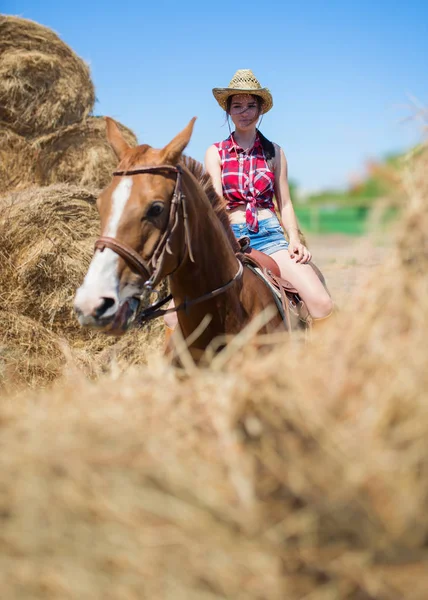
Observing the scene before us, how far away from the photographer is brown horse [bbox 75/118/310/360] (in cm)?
258


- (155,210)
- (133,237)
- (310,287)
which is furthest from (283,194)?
(133,237)

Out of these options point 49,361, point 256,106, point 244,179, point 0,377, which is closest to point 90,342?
point 49,361

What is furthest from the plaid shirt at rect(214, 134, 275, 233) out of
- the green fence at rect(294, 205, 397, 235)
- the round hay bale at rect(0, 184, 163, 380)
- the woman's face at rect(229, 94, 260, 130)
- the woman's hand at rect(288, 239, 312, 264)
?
the green fence at rect(294, 205, 397, 235)

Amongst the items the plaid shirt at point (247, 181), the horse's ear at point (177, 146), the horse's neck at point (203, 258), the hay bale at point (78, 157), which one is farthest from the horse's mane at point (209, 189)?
the hay bale at point (78, 157)

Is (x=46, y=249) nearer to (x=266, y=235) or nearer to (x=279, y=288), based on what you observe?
(x=266, y=235)

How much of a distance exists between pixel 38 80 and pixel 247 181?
2.95 metres

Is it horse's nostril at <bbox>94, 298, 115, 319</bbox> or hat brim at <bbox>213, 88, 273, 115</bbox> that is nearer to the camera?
horse's nostril at <bbox>94, 298, 115, 319</bbox>

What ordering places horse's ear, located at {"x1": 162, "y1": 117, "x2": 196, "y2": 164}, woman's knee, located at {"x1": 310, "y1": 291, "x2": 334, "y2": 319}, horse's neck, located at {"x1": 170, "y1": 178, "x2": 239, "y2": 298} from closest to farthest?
horse's ear, located at {"x1": 162, "y1": 117, "x2": 196, "y2": 164}
horse's neck, located at {"x1": 170, "y1": 178, "x2": 239, "y2": 298}
woman's knee, located at {"x1": 310, "y1": 291, "x2": 334, "y2": 319}

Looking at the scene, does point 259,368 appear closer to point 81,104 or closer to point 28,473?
point 28,473

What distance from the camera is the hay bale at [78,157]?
19.7 ft

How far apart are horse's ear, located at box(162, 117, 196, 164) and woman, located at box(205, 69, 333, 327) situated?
53.7 inches

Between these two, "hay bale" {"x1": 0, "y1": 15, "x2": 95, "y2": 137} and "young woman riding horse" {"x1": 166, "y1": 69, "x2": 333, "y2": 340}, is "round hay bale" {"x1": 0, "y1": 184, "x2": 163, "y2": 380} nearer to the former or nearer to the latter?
"hay bale" {"x1": 0, "y1": 15, "x2": 95, "y2": 137}

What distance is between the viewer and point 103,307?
8.25ft

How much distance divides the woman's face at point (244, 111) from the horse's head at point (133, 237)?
1.76 metres
